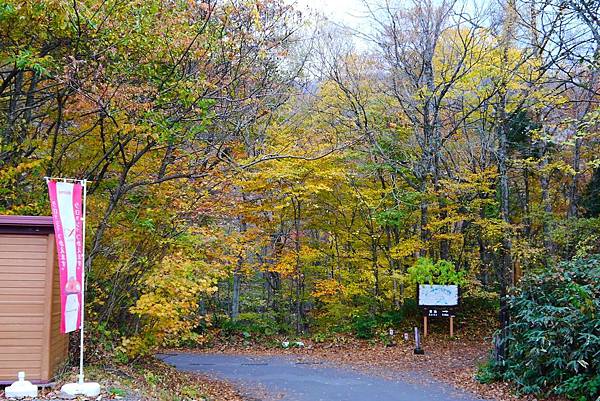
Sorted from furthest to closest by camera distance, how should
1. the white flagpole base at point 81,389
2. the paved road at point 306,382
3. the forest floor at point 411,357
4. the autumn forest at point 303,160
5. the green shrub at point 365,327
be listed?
the green shrub at point 365,327 → the forest floor at point 411,357 → the paved road at point 306,382 → the autumn forest at point 303,160 → the white flagpole base at point 81,389

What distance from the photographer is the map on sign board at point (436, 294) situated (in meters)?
14.6

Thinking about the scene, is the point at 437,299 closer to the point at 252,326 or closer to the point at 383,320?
the point at 383,320

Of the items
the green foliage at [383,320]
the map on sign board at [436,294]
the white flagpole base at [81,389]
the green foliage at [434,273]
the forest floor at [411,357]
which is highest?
the green foliage at [434,273]

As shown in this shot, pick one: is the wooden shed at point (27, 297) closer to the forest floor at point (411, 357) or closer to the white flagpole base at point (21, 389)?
the white flagpole base at point (21, 389)

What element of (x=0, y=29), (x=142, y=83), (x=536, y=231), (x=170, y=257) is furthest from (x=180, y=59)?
(x=536, y=231)

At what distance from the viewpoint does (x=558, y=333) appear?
349 inches

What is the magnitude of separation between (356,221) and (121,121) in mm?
10983

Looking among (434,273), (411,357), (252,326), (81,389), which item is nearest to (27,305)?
(81,389)

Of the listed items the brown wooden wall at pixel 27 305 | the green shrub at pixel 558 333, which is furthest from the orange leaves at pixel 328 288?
the brown wooden wall at pixel 27 305

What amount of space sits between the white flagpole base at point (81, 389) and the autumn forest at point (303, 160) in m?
2.23

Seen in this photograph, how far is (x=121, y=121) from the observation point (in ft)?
28.6

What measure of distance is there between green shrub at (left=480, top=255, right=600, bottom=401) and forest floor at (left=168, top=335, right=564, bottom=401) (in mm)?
434

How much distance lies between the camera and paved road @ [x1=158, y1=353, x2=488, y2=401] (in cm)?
955

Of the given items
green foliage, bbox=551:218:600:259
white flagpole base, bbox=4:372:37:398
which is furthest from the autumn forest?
white flagpole base, bbox=4:372:37:398
